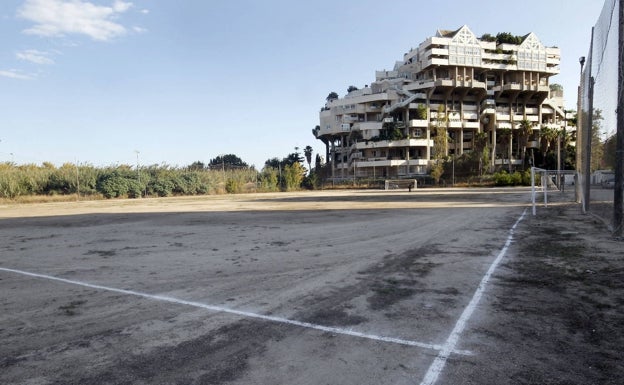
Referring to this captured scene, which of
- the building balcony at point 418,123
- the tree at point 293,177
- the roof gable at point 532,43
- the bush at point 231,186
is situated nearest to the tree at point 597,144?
the bush at point 231,186

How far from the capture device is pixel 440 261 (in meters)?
7.54

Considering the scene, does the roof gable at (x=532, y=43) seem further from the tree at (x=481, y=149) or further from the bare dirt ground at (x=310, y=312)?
the bare dirt ground at (x=310, y=312)

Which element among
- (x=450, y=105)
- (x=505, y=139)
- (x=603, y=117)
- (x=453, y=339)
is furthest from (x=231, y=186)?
(x=505, y=139)

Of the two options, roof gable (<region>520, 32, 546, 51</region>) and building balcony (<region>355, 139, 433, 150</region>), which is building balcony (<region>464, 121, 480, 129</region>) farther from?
roof gable (<region>520, 32, 546, 51</region>)

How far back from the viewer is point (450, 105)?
77438mm

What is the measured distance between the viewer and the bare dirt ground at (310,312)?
3.28 metres

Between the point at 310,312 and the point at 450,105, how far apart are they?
3134 inches

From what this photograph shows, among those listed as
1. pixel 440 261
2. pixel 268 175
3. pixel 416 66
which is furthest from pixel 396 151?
pixel 440 261

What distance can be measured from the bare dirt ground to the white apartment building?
64790 mm

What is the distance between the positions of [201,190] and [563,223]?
39256mm

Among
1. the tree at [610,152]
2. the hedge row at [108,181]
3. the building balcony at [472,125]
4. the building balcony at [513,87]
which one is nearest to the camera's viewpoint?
the tree at [610,152]

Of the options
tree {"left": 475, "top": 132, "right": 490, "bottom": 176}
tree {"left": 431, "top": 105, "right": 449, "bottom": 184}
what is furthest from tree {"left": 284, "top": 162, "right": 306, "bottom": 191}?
tree {"left": 475, "top": 132, "right": 490, "bottom": 176}

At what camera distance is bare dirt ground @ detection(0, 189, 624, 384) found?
3.28 m

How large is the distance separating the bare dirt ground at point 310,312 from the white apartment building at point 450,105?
213 ft
